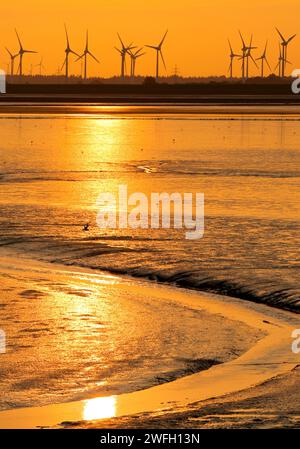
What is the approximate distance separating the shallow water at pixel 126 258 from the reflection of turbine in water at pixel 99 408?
0.98 ft

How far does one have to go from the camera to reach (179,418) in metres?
11.8

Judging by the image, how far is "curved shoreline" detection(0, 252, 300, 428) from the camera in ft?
39.7

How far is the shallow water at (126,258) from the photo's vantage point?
46.9 feet

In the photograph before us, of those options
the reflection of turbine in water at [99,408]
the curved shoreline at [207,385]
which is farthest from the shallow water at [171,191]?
the reflection of turbine in water at [99,408]

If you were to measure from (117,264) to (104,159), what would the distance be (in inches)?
1114

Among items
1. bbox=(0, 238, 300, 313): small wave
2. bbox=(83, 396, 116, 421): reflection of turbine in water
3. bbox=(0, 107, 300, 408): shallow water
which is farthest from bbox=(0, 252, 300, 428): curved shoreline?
bbox=(0, 238, 300, 313): small wave

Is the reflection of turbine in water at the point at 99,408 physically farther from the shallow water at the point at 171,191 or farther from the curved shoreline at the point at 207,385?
the shallow water at the point at 171,191

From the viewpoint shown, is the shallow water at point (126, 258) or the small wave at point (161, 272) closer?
the shallow water at point (126, 258)

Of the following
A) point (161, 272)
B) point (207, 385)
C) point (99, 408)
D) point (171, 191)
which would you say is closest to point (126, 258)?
point (161, 272)

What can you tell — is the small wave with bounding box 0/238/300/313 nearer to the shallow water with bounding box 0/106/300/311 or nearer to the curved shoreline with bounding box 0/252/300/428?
the shallow water with bounding box 0/106/300/311

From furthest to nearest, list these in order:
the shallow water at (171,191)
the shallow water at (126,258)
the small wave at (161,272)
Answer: the shallow water at (171,191)
the small wave at (161,272)
the shallow water at (126,258)

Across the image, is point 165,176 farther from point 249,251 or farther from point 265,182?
point 249,251

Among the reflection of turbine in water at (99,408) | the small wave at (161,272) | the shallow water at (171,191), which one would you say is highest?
the shallow water at (171,191)
